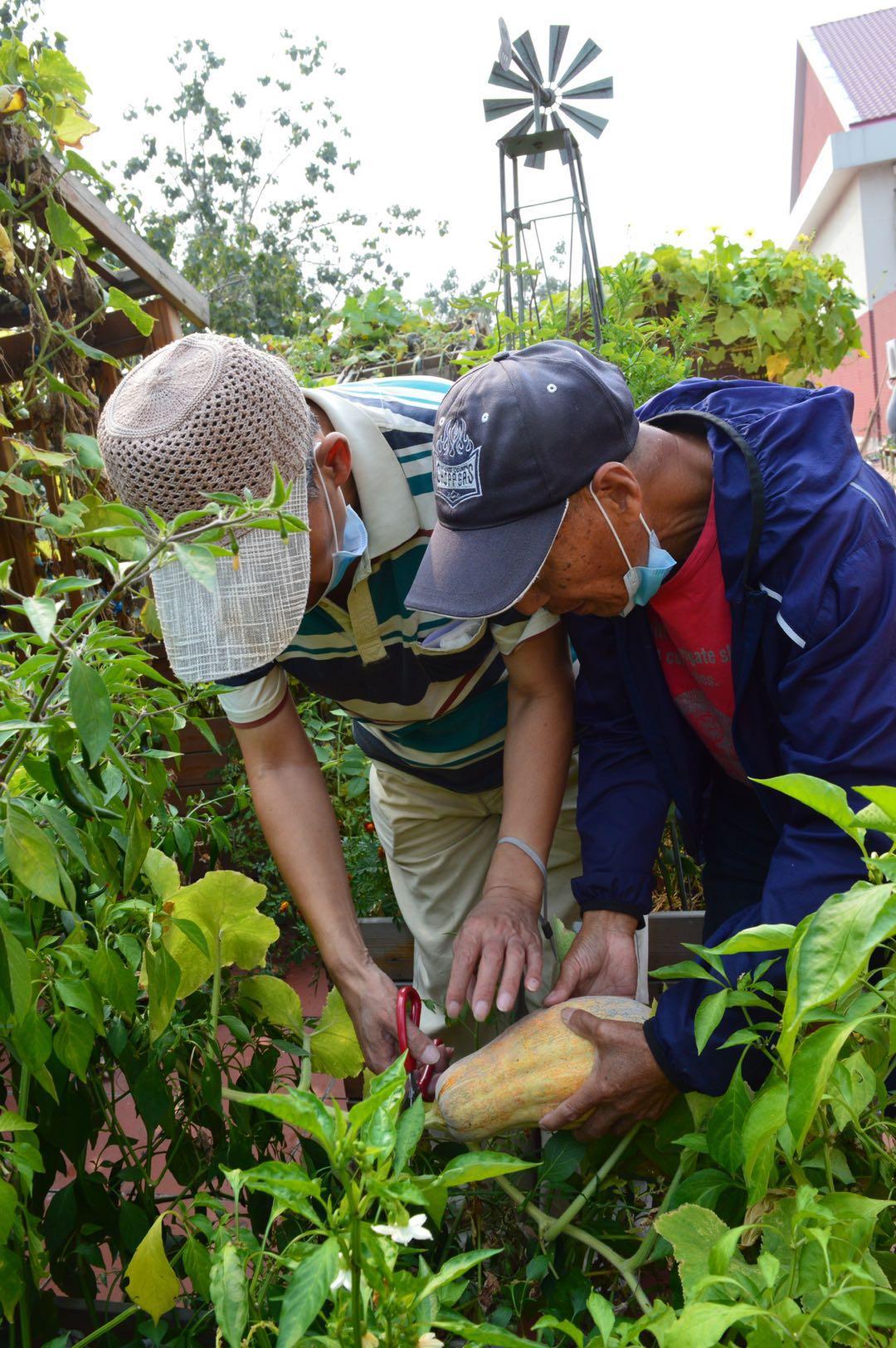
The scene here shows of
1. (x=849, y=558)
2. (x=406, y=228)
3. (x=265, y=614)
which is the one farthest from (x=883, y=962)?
(x=406, y=228)

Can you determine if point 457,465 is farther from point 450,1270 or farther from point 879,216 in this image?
point 879,216

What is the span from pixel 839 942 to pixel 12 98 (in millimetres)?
2745

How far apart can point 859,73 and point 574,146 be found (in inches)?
810

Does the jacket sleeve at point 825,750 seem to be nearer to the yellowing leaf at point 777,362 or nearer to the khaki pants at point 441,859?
the khaki pants at point 441,859

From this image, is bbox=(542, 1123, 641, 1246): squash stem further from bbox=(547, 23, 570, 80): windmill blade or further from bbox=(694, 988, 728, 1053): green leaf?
Result: bbox=(547, 23, 570, 80): windmill blade

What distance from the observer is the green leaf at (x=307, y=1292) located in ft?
2.19

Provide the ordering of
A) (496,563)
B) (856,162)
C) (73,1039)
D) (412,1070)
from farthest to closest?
1. (856,162)
2. (412,1070)
3. (496,563)
4. (73,1039)

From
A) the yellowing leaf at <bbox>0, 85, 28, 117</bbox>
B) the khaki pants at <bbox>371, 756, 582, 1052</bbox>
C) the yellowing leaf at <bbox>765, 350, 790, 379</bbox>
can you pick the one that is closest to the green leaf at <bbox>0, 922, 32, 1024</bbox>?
the khaki pants at <bbox>371, 756, 582, 1052</bbox>

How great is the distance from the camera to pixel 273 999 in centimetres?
145

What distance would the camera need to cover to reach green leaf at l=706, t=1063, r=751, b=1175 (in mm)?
925

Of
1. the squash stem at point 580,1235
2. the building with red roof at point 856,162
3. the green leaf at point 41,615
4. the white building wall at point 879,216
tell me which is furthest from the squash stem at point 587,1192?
the white building wall at point 879,216

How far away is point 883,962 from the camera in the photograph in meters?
1.20


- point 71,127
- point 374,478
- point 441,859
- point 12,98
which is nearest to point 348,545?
point 374,478

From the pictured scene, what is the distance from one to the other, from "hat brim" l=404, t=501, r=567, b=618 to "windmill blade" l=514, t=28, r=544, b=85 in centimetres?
266
